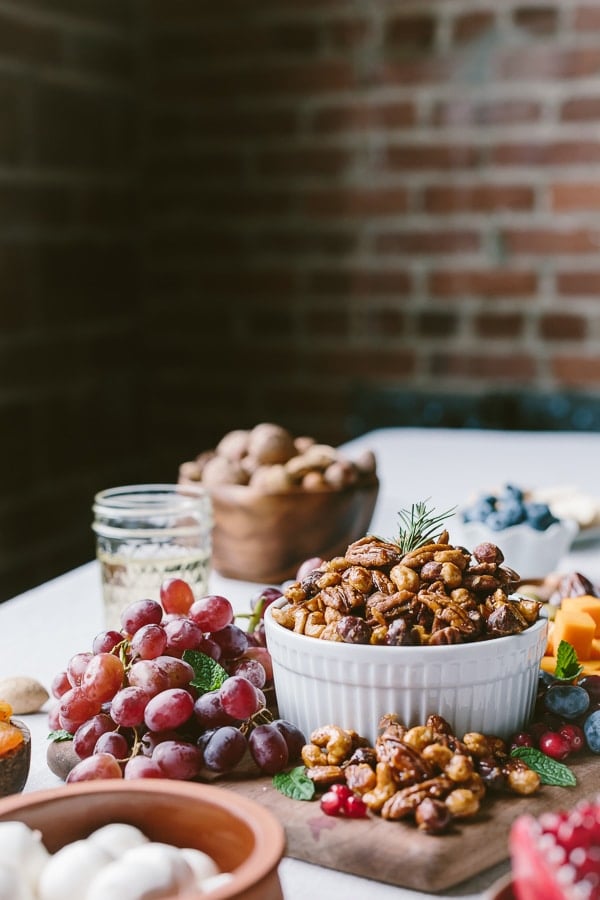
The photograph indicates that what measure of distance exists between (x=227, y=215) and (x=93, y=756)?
95.1 inches

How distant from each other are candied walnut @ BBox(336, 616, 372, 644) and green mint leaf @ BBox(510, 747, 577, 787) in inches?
4.8

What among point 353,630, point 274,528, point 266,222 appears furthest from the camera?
point 266,222

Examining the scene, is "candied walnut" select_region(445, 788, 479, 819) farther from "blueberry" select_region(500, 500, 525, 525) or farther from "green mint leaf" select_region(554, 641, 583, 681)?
"blueberry" select_region(500, 500, 525, 525)

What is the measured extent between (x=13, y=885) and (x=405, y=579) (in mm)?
336

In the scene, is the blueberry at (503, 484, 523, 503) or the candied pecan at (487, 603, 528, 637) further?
the blueberry at (503, 484, 523, 503)

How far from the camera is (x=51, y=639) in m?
1.12

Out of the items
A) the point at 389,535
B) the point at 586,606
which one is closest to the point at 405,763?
the point at 586,606

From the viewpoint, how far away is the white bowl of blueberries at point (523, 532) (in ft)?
4.32

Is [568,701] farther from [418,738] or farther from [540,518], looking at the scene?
[540,518]

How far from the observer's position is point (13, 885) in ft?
1.62

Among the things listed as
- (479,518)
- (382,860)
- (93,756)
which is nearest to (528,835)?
(382,860)

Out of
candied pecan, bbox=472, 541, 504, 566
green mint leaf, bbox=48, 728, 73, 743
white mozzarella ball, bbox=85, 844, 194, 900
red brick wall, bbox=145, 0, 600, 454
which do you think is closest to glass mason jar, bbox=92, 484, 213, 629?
green mint leaf, bbox=48, 728, 73, 743

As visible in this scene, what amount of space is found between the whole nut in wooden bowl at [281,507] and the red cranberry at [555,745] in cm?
57

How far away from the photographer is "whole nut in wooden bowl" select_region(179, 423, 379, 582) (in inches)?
50.8
